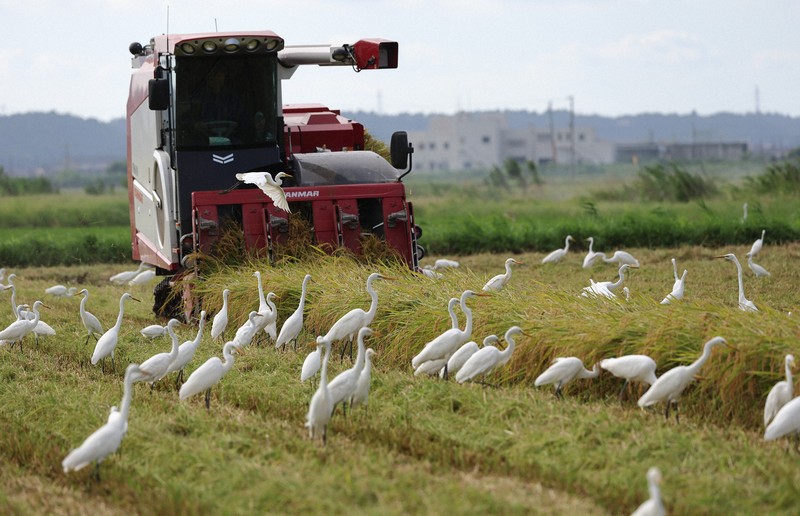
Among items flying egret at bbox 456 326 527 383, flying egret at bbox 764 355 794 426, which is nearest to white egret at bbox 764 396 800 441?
flying egret at bbox 764 355 794 426

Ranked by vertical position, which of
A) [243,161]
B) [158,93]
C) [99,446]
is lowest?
[99,446]

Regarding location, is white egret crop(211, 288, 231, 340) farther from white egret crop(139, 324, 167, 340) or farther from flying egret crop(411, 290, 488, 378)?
flying egret crop(411, 290, 488, 378)

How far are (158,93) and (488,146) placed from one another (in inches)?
4204

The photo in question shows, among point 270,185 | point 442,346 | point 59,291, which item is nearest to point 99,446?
point 442,346

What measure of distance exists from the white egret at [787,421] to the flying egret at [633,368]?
4.08 ft

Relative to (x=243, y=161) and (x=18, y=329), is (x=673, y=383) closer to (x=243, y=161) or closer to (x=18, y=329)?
(x=18, y=329)

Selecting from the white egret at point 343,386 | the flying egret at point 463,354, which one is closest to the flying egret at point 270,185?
the flying egret at point 463,354

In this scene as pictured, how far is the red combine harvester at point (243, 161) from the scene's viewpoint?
13.3 meters

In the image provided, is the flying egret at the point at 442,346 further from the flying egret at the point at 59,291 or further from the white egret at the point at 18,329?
the flying egret at the point at 59,291

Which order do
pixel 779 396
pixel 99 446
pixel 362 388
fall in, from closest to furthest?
pixel 99 446
pixel 779 396
pixel 362 388

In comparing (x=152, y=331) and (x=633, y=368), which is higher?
(x=633, y=368)

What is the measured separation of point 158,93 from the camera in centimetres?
1260

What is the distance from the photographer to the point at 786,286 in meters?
15.7

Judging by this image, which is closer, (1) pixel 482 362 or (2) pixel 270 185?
(1) pixel 482 362
